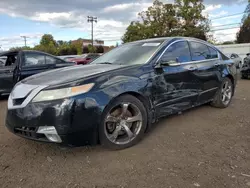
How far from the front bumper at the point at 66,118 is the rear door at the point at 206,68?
2207mm

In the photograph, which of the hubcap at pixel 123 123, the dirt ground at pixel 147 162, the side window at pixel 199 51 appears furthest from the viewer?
the side window at pixel 199 51

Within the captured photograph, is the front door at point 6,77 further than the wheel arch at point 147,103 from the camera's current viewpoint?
Yes

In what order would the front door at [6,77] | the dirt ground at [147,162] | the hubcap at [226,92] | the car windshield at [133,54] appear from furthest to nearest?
the front door at [6,77] < the hubcap at [226,92] < the car windshield at [133,54] < the dirt ground at [147,162]

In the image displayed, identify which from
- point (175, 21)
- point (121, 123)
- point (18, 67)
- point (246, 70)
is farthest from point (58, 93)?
point (175, 21)

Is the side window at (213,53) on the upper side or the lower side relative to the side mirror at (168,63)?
upper

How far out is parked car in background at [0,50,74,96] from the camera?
6.47 meters

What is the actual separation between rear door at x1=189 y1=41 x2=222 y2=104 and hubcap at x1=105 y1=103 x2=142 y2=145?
1.56 meters

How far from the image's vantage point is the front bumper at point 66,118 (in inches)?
107

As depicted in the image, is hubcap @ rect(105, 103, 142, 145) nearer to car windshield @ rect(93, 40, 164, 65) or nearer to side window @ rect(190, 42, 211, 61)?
car windshield @ rect(93, 40, 164, 65)

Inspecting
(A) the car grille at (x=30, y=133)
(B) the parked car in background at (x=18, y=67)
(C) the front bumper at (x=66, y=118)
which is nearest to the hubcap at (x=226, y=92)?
(C) the front bumper at (x=66, y=118)

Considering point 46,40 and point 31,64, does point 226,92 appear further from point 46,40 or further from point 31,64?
point 46,40

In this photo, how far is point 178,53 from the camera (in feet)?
13.1

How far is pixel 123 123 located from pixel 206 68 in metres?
2.18

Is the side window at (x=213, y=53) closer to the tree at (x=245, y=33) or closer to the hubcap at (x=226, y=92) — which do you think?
the hubcap at (x=226, y=92)
